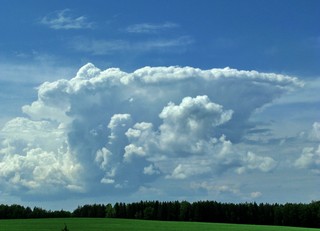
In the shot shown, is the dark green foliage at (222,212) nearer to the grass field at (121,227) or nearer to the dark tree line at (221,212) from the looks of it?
the dark tree line at (221,212)

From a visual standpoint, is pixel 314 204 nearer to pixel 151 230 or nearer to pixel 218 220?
pixel 218 220

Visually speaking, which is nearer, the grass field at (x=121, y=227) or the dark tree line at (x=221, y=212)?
the grass field at (x=121, y=227)

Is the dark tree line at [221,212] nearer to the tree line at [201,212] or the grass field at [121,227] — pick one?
the tree line at [201,212]

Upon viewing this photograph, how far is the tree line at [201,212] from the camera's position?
152375 millimetres

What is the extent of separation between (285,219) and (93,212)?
66867 mm

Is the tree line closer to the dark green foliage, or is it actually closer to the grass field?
the dark green foliage

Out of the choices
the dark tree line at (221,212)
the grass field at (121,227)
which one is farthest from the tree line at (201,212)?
the grass field at (121,227)

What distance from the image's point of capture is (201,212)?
166 meters

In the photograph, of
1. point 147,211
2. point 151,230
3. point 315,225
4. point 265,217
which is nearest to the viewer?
point 151,230

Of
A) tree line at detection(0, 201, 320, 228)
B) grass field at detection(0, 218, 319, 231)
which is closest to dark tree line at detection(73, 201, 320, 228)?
tree line at detection(0, 201, 320, 228)

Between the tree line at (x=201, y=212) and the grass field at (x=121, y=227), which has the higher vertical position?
the tree line at (x=201, y=212)

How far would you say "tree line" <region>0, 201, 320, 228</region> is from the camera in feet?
500

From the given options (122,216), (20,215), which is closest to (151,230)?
(122,216)

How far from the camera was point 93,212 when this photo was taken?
18275 cm
